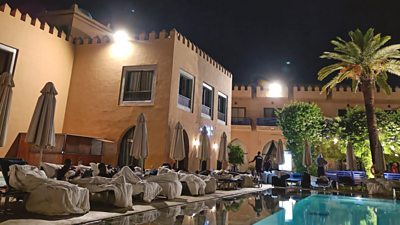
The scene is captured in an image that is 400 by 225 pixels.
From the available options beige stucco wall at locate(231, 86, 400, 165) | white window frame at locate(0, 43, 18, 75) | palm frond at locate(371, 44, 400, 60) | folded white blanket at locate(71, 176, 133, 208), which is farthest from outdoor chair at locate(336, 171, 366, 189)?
white window frame at locate(0, 43, 18, 75)

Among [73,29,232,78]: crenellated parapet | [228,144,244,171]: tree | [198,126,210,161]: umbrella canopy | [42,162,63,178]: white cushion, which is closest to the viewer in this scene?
[42,162,63,178]: white cushion

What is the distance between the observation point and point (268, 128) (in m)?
27.9

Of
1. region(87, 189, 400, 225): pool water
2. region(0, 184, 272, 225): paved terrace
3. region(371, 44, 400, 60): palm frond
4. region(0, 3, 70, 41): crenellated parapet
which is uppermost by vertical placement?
region(371, 44, 400, 60): palm frond

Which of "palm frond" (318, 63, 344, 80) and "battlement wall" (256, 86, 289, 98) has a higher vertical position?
"battlement wall" (256, 86, 289, 98)

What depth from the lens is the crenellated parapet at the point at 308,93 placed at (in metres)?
29.5

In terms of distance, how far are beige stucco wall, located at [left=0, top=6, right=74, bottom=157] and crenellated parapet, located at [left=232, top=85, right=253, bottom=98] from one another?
18177mm

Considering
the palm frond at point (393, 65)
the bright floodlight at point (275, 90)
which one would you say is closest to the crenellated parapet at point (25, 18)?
the palm frond at point (393, 65)

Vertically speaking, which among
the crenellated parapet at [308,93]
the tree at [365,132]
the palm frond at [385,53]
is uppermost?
the crenellated parapet at [308,93]

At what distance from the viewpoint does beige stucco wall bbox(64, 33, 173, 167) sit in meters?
14.7

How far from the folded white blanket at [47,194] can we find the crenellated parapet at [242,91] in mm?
25673

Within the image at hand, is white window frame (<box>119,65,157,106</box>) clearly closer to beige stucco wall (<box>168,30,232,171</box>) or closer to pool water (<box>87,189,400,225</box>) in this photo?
beige stucco wall (<box>168,30,232,171</box>)

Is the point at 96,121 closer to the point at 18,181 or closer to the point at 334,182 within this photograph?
the point at 18,181

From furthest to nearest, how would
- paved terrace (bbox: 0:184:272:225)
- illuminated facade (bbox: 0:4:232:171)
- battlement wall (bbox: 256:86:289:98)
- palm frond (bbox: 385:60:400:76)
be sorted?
battlement wall (bbox: 256:86:289:98)
palm frond (bbox: 385:60:400:76)
illuminated facade (bbox: 0:4:232:171)
paved terrace (bbox: 0:184:272:225)

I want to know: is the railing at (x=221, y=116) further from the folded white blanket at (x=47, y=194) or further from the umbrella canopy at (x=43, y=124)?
the folded white blanket at (x=47, y=194)
